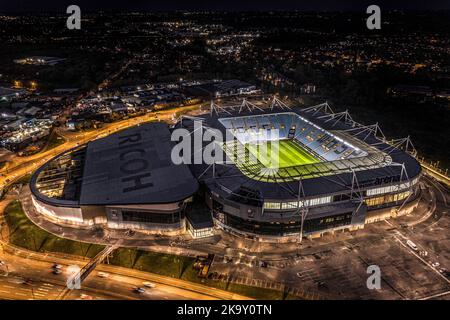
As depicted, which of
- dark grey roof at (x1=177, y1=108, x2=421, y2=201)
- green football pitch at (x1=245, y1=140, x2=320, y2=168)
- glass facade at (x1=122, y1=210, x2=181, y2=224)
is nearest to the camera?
dark grey roof at (x1=177, y1=108, x2=421, y2=201)

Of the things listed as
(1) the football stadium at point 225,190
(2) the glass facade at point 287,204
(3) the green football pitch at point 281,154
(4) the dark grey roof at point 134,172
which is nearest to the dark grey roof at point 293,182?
(1) the football stadium at point 225,190

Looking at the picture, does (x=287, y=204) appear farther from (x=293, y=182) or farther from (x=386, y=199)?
(x=386, y=199)

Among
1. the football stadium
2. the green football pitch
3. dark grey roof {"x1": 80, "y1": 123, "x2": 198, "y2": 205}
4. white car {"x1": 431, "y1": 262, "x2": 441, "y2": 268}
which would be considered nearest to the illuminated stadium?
the football stadium

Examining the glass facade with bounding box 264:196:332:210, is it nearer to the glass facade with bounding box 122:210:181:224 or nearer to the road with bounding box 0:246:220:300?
the glass facade with bounding box 122:210:181:224

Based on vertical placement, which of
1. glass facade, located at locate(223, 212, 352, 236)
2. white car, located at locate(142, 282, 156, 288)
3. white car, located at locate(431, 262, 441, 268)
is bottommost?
white car, located at locate(142, 282, 156, 288)

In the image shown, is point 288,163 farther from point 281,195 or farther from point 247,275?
point 247,275

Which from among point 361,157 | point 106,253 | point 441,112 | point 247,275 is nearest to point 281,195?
point 247,275
